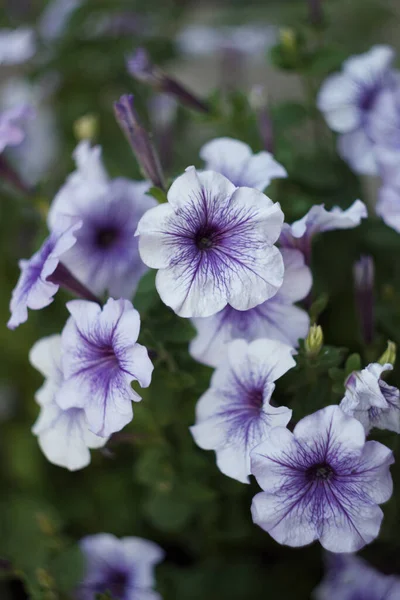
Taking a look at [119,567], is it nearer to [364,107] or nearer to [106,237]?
[106,237]

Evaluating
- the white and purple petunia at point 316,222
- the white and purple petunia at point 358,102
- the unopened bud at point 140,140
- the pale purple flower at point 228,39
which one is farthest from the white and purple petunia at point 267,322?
the pale purple flower at point 228,39

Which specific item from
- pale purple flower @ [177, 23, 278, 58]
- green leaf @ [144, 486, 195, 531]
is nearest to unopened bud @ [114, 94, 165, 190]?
green leaf @ [144, 486, 195, 531]

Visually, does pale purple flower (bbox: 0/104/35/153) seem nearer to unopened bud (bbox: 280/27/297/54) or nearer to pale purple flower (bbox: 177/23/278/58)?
unopened bud (bbox: 280/27/297/54)

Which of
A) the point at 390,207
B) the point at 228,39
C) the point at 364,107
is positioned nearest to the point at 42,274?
the point at 390,207

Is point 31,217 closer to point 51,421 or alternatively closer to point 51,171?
point 51,171

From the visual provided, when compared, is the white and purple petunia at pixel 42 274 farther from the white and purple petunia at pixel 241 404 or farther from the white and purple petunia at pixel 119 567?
the white and purple petunia at pixel 119 567

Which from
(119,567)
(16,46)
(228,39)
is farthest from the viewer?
(228,39)

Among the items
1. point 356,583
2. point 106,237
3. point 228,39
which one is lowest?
point 356,583
